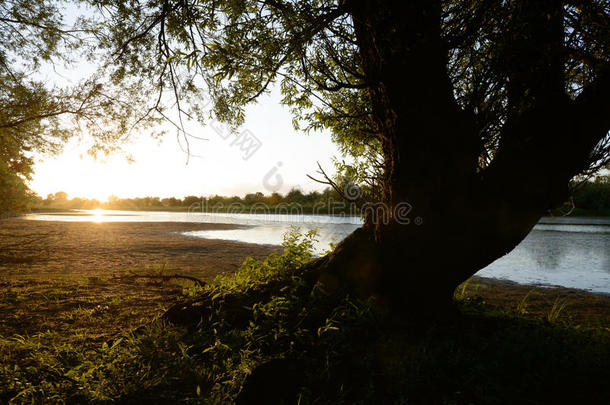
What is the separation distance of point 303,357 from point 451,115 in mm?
3552

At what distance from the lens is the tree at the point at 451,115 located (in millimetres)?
3492

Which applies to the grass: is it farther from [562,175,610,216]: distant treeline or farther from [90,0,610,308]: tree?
[562,175,610,216]: distant treeline

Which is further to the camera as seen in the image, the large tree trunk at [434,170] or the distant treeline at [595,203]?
the distant treeline at [595,203]

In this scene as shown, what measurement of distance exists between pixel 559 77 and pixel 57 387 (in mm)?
6446

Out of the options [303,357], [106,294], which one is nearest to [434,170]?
[303,357]

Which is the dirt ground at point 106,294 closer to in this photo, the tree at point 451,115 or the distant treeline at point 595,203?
the tree at point 451,115

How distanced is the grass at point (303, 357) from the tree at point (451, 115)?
674 millimetres

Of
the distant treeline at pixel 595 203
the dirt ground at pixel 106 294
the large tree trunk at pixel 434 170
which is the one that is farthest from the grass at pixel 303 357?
the distant treeline at pixel 595 203

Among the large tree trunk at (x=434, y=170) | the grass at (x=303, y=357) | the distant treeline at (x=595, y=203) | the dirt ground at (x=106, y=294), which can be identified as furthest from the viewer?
the distant treeline at (x=595, y=203)

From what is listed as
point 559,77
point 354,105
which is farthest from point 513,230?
point 354,105

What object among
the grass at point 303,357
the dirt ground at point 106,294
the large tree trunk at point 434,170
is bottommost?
the dirt ground at point 106,294

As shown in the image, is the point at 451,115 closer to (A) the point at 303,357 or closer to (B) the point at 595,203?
(A) the point at 303,357

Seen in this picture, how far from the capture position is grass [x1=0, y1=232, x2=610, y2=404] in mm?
2939

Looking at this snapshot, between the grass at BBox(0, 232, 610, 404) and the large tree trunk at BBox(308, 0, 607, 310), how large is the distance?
2.25 ft
